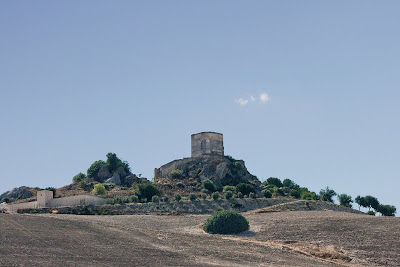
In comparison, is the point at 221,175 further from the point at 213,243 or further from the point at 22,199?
the point at 213,243

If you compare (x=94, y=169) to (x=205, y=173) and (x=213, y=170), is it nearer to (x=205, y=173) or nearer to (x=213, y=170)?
(x=205, y=173)

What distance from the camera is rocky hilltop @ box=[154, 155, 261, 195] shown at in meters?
89.4

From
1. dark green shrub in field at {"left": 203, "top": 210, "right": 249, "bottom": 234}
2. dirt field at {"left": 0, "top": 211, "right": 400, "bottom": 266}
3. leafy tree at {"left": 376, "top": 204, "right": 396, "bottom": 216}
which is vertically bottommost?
dirt field at {"left": 0, "top": 211, "right": 400, "bottom": 266}

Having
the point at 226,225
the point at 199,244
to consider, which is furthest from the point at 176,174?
the point at 199,244

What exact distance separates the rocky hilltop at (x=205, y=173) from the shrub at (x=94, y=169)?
1122cm

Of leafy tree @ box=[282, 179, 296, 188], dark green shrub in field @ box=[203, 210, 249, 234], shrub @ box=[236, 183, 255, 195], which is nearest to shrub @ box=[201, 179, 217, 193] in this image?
shrub @ box=[236, 183, 255, 195]

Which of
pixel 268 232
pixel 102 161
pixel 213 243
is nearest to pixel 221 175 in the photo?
pixel 102 161

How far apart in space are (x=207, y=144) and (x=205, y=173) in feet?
32.5

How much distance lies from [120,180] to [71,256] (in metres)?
64.2

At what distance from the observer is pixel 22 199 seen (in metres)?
82.8

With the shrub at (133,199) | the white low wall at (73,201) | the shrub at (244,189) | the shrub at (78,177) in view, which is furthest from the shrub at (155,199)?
the shrub at (78,177)

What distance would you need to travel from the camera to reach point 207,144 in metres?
100

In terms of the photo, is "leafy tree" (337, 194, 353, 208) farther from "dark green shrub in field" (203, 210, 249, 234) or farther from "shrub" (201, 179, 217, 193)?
"dark green shrub in field" (203, 210, 249, 234)

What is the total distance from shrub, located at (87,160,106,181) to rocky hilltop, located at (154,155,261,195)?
11219 mm
